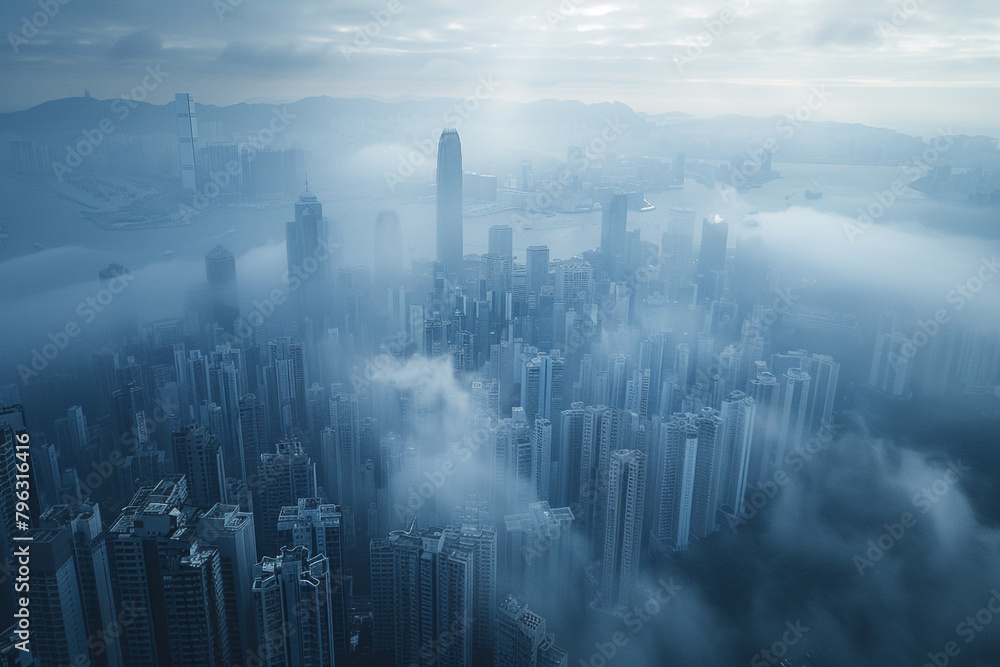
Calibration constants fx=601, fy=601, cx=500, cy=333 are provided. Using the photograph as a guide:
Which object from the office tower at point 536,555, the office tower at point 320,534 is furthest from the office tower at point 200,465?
the office tower at point 536,555

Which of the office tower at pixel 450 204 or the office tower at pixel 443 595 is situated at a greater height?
the office tower at pixel 450 204

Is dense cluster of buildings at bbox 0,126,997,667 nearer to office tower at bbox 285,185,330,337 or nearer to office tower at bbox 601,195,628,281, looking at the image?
office tower at bbox 285,185,330,337

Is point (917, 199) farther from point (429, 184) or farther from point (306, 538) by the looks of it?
point (306, 538)

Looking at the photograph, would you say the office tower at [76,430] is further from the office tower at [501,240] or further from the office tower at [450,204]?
the office tower at [501,240]

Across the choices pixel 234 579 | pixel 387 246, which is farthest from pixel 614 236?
pixel 234 579

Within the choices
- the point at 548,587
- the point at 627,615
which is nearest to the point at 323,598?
the point at 548,587

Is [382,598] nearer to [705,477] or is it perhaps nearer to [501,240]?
[705,477]

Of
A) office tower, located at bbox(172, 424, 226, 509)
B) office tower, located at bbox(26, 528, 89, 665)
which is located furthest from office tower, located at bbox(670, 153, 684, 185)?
office tower, located at bbox(26, 528, 89, 665)
